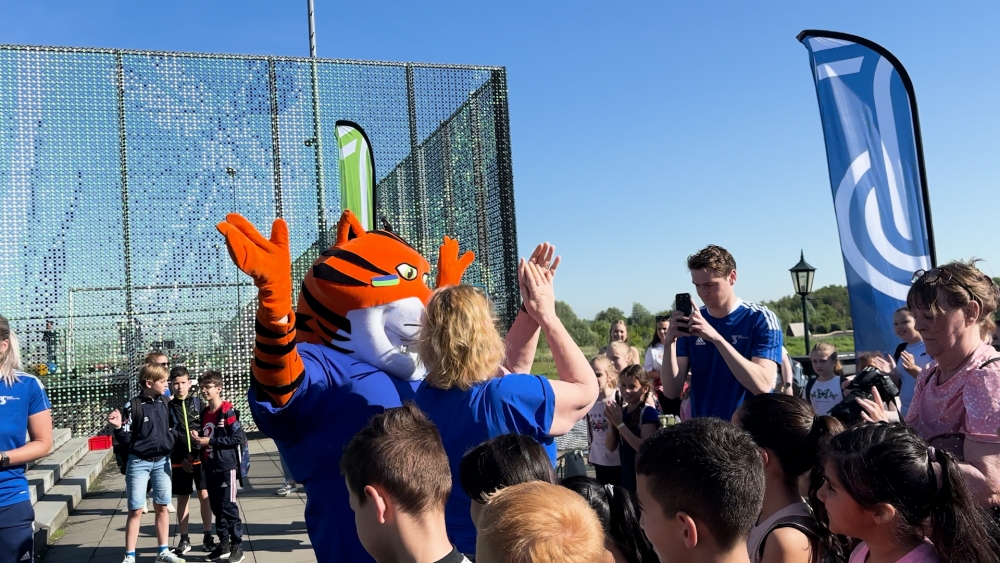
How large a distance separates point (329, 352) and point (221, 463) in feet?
12.2

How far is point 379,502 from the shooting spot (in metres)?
2.01

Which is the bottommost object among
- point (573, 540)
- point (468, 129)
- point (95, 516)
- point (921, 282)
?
point (95, 516)

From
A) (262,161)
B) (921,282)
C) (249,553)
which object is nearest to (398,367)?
(921,282)

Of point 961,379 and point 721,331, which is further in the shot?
point 721,331

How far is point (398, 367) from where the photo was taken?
3014 mm

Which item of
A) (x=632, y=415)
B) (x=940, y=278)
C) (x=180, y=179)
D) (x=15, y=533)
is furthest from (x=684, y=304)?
(x=180, y=179)

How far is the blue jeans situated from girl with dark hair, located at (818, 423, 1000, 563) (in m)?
5.47

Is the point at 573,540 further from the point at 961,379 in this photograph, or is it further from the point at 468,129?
the point at 468,129

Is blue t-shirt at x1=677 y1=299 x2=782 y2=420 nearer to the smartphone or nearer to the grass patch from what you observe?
the smartphone

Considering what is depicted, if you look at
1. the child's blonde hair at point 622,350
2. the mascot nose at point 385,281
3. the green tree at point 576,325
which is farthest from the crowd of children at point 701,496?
the green tree at point 576,325

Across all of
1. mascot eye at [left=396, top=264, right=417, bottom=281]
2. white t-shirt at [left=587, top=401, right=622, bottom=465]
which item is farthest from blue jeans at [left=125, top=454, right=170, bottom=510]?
mascot eye at [left=396, top=264, right=417, bottom=281]

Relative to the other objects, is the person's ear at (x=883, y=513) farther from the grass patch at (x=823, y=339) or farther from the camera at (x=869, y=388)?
the grass patch at (x=823, y=339)

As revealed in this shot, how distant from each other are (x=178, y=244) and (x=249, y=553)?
6.18 m

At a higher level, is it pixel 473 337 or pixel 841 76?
pixel 841 76
